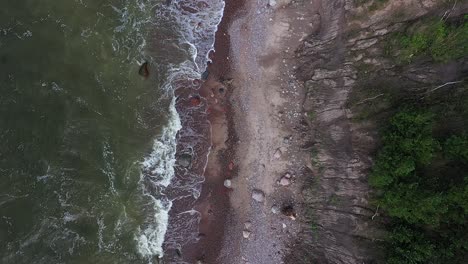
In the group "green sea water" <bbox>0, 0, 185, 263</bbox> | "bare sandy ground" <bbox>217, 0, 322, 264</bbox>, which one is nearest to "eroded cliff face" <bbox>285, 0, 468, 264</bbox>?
"bare sandy ground" <bbox>217, 0, 322, 264</bbox>

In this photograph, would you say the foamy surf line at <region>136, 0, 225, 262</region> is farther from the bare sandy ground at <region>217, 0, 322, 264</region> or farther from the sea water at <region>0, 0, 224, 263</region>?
the bare sandy ground at <region>217, 0, 322, 264</region>

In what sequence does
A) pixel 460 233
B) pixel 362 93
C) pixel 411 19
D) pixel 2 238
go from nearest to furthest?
pixel 460 233 → pixel 411 19 → pixel 362 93 → pixel 2 238

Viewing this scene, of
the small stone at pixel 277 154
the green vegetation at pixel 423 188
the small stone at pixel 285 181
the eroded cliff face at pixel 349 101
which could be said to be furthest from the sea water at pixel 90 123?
the green vegetation at pixel 423 188

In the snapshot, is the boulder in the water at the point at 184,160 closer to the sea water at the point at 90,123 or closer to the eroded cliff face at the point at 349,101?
the sea water at the point at 90,123

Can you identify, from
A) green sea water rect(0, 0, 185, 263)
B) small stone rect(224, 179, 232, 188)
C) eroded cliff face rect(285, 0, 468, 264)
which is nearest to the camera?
eroded cliff face rect(285, 0, 468, 264)

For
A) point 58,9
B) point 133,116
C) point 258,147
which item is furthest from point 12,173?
point 258,147

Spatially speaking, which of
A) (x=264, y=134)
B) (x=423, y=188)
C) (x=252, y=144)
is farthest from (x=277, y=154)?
(x=423, y=188)

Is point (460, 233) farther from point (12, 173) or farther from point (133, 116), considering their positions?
point (12, 173)
